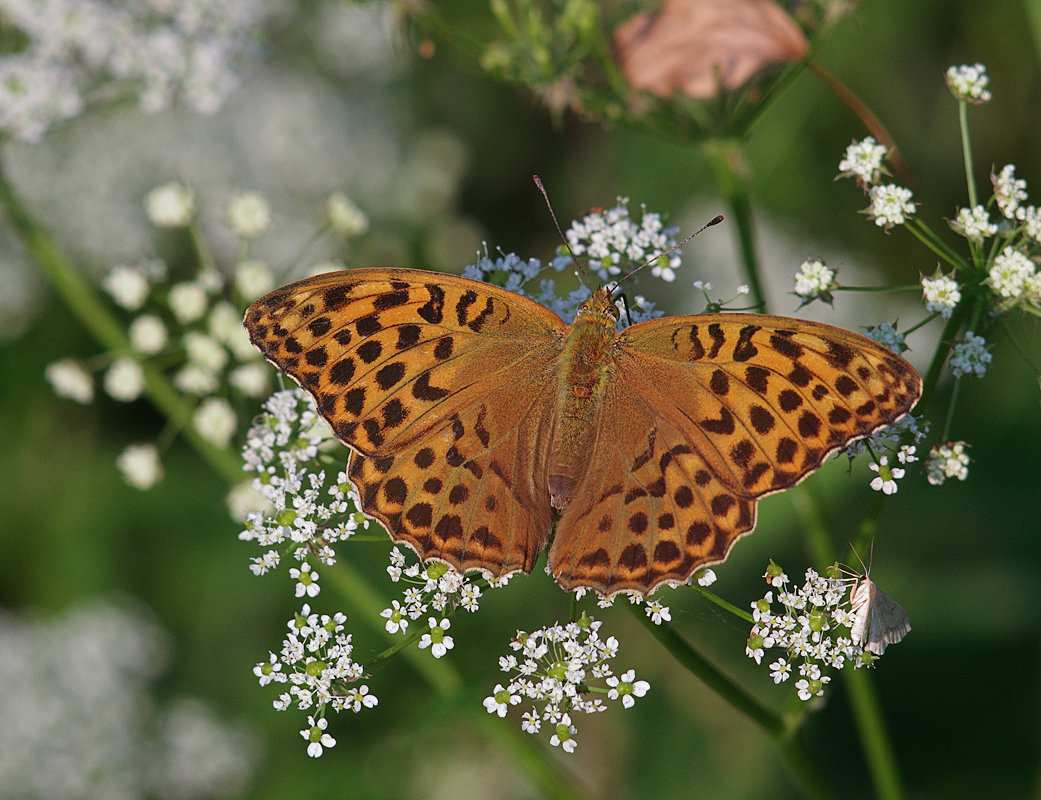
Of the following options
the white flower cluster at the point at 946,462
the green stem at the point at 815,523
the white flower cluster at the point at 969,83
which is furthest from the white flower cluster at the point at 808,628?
the white flower cluster at the point at 969,83

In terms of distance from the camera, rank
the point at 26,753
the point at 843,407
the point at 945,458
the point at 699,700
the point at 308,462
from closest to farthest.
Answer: the point at 843,407 → the point at 945,458 → the point at 308,462 → the point at 26,753 → the point at 699,700

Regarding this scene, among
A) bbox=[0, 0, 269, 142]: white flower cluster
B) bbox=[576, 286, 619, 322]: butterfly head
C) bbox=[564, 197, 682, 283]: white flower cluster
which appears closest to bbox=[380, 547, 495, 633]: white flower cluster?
bbox=[576, 286, 619, 322]: butterfly head

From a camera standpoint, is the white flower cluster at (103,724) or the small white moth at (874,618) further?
the white flower cluster at (103,724)

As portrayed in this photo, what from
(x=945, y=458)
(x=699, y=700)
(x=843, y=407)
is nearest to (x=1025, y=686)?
(x=699, y=700)

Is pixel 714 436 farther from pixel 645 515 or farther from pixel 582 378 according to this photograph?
pixel 582 378

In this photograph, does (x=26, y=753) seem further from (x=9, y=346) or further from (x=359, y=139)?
(x=359, y=139)

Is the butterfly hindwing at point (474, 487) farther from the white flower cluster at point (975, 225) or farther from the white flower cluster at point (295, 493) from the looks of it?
the white flower cluster at point (975, 225)

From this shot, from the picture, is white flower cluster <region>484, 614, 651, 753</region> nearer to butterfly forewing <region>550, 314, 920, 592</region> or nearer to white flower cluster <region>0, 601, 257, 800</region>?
butterfly forewing <region>550, 314, 920, 592</region>
